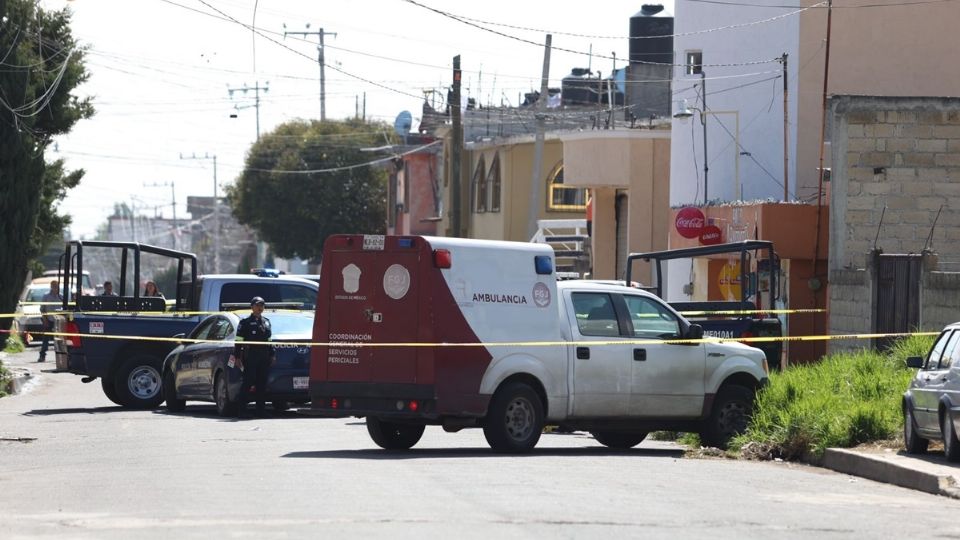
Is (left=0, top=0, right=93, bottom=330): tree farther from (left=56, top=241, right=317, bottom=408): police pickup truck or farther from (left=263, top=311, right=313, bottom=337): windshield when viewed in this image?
(left=263, top=311, right=313, bottom=337): windshield

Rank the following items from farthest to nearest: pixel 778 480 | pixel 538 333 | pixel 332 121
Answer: pixel 332 121 → pixel 538 333 → pixel 778 480

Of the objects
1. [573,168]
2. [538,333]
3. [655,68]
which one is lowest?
[538,333]

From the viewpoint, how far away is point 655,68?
2286 inches

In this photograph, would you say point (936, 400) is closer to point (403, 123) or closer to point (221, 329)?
point (221, 329)

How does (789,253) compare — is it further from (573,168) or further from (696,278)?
(573,168)

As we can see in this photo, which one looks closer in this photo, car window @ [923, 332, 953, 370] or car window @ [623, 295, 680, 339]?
car window @ [923, 332, 953, 370]

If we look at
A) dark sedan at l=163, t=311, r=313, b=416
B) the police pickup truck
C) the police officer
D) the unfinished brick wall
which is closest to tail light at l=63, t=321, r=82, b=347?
the police pickup truck

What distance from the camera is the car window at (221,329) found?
21.6 meters

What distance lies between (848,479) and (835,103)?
40.1 feet

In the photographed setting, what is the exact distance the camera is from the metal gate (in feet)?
70.2

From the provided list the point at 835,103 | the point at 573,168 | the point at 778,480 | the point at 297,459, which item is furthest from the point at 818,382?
the point at 573,168

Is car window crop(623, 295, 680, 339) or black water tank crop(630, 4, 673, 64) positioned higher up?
black water tank crop(630, 4, 673, 64)

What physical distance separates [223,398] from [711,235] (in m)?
14.6

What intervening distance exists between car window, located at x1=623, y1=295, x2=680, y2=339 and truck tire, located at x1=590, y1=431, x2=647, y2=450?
1505mm
